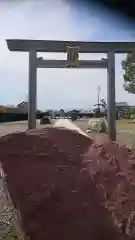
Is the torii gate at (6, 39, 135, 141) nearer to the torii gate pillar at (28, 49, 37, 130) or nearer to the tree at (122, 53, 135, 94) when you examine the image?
the torii gate pillar at (28, 49, 37, 130)

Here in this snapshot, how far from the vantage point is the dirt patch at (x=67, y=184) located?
0.52 metres

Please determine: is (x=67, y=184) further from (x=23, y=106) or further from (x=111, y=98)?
(x=111, y=98)

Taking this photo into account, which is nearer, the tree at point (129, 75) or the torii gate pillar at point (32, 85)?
the tree at point (129, 75)

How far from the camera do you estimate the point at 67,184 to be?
58cm

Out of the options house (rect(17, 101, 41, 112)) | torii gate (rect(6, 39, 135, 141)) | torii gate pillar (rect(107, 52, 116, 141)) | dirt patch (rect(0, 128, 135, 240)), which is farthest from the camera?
torii gate pillar (rect(107, 52, 116, 141))

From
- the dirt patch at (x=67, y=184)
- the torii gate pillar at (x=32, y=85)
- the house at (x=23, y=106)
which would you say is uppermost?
the torii gate pillar at (x=32, y=85)

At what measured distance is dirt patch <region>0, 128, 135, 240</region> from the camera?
1.72 ft

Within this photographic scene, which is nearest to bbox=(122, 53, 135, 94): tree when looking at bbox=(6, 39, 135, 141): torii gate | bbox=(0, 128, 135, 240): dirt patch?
bbox=(6, 39, 135, 141): torii gate

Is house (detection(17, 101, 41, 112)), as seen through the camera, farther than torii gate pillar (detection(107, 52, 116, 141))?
No

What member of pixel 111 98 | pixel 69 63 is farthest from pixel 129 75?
pixel 69 63

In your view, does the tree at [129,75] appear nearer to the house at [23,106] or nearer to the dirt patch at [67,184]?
the house at [23,106]

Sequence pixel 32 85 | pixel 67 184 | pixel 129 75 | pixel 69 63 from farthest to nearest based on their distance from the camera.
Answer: pixel 69 63 → pixel 32 85 → pixel 129 75 → pixel 67 184

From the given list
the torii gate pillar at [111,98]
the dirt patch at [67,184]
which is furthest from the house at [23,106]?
the dirt patch at [67,184]

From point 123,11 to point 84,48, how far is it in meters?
1.94
